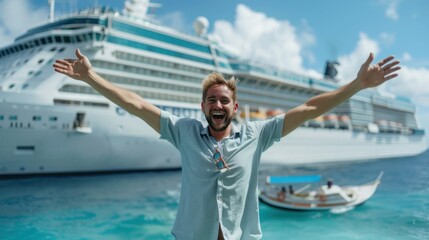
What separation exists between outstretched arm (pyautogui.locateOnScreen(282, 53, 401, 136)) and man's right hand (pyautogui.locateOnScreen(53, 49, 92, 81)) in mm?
1445

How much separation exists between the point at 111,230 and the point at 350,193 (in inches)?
399

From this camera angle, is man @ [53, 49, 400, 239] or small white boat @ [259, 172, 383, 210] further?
small white boat @ [259, 172, 383, 210]

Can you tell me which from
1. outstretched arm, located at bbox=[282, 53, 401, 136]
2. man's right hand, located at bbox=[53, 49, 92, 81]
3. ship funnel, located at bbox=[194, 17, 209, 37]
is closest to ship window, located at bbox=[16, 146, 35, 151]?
man's right hand, located at bbox=[53, 49, 92, 81]

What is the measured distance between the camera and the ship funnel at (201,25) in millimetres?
32062

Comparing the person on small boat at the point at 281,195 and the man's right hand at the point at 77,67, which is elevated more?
the man's right hand at the point at 77,67

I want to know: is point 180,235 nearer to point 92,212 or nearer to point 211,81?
point 211,81

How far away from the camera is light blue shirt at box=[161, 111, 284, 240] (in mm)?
1935

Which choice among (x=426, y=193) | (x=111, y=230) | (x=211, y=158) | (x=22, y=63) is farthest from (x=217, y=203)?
(x=22, y=63)

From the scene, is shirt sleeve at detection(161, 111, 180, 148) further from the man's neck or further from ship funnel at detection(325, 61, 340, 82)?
ship funnel at detection(325, 61, 340, 82)

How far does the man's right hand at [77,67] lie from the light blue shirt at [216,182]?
63 centimetres

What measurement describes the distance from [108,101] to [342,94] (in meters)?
19.8

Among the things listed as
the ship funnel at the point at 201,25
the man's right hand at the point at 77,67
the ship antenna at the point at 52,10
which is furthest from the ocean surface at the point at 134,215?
the ship funnel at the point at 201,25

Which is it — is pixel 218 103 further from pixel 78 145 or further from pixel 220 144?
pixel 78 145

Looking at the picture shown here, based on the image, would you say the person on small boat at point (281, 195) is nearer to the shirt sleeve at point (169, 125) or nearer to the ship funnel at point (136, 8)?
the shirt sleeve at point (169, 125)
